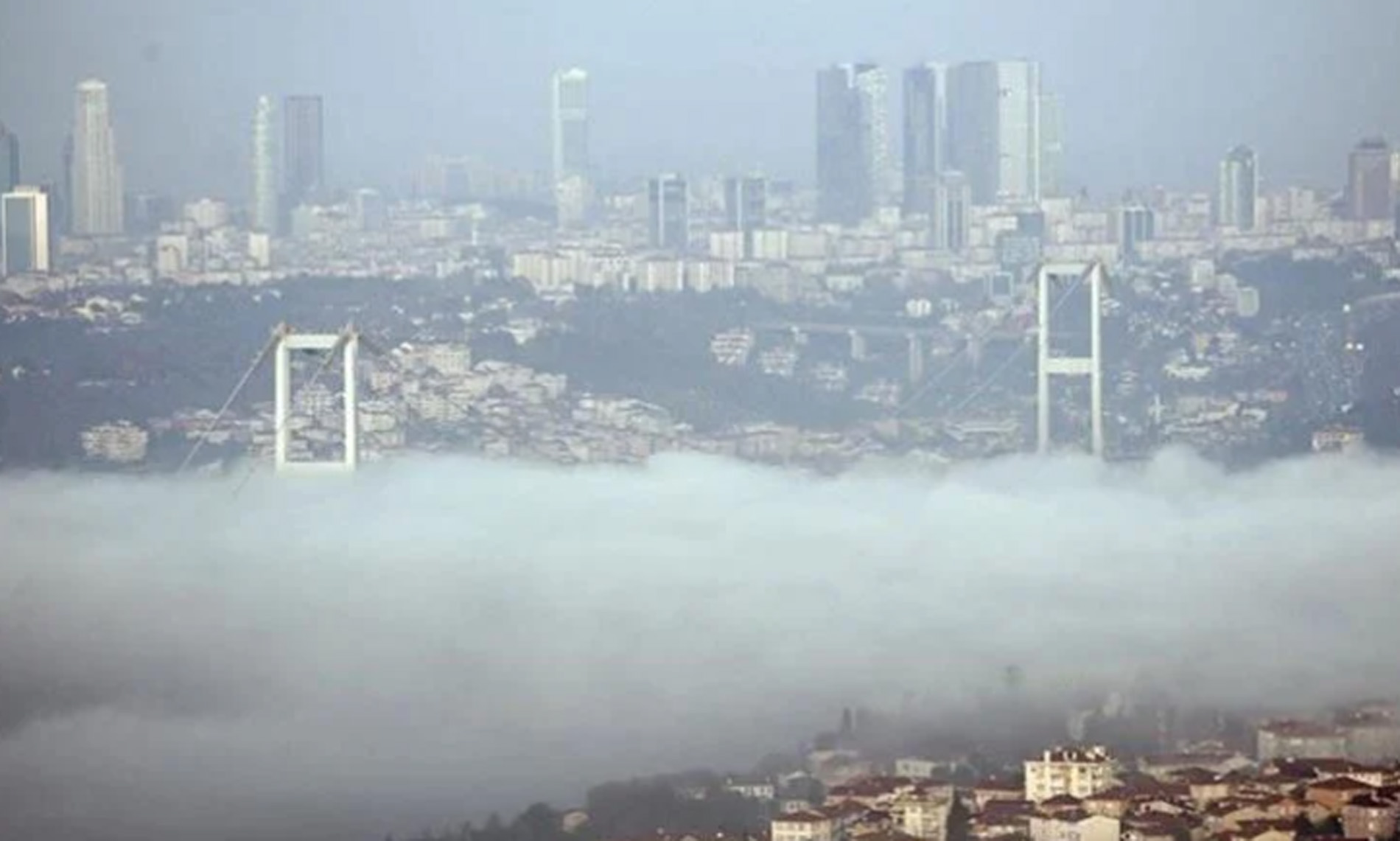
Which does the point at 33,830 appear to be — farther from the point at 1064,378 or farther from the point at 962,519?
the point at 1064,378

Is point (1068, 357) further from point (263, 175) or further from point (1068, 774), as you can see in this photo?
point (1068, 774)

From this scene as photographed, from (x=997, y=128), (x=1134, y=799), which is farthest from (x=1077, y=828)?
(x=997, y=128)

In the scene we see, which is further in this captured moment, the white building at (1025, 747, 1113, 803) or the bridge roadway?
the bridge roadway

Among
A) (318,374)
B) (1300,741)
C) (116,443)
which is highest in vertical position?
(318,374)

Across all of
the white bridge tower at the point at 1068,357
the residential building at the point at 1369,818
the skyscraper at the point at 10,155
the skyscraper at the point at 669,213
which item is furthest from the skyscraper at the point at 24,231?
the residential building at the point at 1369,818

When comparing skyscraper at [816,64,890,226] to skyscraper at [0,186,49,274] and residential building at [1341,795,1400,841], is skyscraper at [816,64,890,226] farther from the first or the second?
residential building at [1341,795,1400,841]

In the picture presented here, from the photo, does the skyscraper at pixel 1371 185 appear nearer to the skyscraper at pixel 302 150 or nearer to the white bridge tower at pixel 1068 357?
the white bridge tower at pixel 1068 357

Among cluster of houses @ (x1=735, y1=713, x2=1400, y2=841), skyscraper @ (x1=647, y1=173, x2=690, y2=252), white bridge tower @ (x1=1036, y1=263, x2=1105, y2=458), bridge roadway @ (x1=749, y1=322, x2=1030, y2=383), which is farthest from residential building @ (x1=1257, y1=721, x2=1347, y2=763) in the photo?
skyscraper @ (x1=647, y1=173, x2=690, y2=252)
